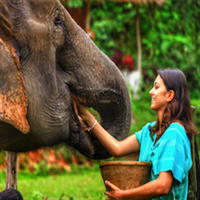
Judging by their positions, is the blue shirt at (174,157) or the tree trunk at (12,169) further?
the tree trunk at (12,169)

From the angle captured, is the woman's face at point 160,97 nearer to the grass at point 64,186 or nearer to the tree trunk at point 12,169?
the tree trunk at point 12,169

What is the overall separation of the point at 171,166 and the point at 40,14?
90 centimetres

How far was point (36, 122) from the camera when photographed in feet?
5.07

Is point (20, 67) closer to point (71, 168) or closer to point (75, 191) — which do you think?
point (75, 191)

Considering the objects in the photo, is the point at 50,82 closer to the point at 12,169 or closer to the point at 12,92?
the point at 12,92

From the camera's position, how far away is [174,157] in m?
1.60

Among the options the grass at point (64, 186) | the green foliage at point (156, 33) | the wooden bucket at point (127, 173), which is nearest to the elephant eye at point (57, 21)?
the wooden bucket at point (127, 173)

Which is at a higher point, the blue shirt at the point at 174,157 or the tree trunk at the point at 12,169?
the blue shirt at the point at 174,157

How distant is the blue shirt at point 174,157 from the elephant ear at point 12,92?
2.03ft

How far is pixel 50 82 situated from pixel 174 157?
652 millimetres

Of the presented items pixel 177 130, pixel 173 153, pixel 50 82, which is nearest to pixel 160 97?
pixel 177 130

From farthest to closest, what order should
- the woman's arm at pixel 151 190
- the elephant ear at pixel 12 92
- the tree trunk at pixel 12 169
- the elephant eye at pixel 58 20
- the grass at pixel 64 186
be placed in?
1. the grass at pixel 64 186
2. the tree trunk at pixel 12 169
3. the elephant eye at pixel 58 20
4. the woman's arm at pixel 151 190
5. the elephant ear at pixel 12 92

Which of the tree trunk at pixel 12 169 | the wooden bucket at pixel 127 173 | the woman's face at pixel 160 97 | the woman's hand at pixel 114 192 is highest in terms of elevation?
the woman's face at pixel 160 97

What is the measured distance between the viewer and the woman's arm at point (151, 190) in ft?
5.06
